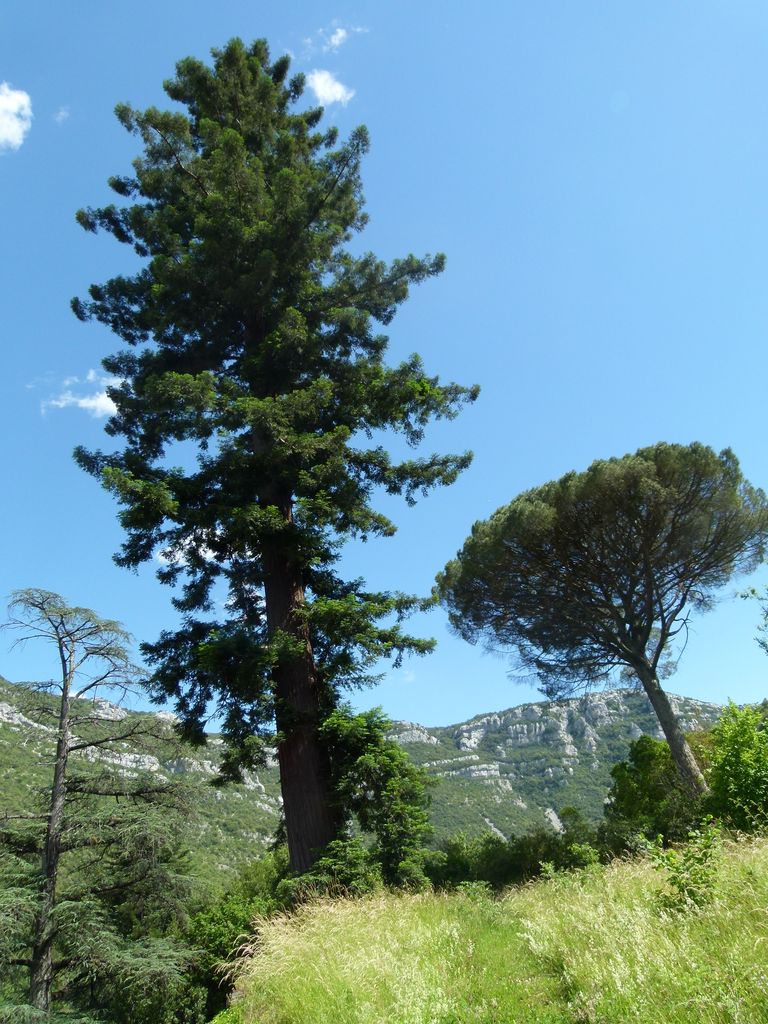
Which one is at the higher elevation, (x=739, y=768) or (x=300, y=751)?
(x=300, y=751)

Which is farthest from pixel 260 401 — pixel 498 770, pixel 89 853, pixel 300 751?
pixel 498 770

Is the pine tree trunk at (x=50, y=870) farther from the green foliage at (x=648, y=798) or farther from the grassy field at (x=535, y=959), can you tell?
the green foliage at (x=648, y=798)

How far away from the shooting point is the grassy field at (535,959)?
3.13 meters

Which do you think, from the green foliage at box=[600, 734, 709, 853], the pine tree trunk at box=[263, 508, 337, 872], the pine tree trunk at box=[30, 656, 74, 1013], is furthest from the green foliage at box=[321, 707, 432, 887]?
the pine tree trunk at box=[30, 656, 74, 1013]

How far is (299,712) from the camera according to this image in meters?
8.73

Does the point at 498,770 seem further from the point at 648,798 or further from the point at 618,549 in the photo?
the point at 618,549

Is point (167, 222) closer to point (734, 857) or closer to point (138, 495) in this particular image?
point (138, 495)

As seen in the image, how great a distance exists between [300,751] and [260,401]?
5767 millimetres

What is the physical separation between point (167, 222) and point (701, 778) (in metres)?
19.4

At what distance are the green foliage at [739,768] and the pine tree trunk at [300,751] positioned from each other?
6450 mm

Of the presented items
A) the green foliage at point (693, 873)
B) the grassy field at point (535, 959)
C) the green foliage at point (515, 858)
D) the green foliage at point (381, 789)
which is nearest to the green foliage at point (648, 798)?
the green foliage at point (515, 858)

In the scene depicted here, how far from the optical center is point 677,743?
16219 mm

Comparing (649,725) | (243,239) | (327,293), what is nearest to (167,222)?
(243,239)

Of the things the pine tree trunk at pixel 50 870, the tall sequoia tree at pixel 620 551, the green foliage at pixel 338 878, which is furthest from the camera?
the tall sequoia tree at pixel 620 551
